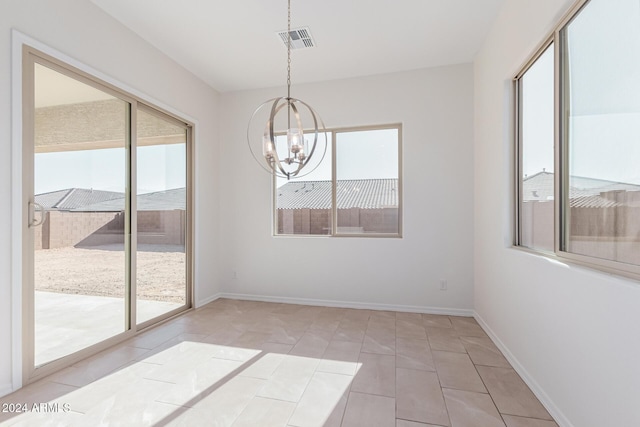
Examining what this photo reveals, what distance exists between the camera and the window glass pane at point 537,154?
198 centimetres

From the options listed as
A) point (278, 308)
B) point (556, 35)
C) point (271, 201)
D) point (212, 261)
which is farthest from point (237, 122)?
point (556, 35)

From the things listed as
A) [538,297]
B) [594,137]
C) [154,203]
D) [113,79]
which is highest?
[113,79]

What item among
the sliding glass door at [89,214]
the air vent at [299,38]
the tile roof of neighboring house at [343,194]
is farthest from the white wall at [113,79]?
the air vent at [299,38]

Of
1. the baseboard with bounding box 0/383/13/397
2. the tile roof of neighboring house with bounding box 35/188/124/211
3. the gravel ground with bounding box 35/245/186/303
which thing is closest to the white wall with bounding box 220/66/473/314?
the gravel ground with bounding box 35/245/186/303

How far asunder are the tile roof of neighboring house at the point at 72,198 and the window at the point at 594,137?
3498 millimetres

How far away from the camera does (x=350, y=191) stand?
3914 mm

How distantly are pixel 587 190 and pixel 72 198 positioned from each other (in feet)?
11.6

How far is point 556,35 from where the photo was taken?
1.83 m

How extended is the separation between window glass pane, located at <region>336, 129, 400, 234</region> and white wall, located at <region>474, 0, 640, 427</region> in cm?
95

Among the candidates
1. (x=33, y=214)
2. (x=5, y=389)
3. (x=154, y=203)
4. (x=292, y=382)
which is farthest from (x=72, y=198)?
(x=292, y=382)

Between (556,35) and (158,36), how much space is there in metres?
3.31

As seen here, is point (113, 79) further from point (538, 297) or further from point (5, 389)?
point (538, 297)

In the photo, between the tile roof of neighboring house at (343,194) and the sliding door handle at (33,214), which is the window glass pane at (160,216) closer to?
the sliding door handle at (33,214)

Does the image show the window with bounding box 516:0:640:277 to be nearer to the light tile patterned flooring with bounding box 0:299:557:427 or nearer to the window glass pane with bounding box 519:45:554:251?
the window glass pane with bounding box 519:45:554:251
